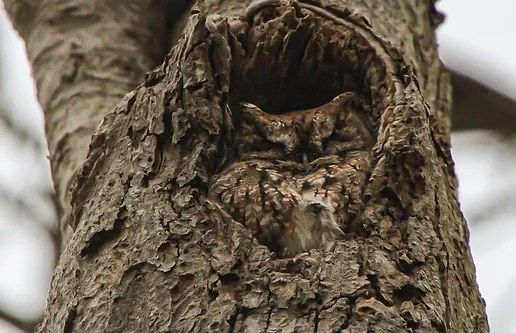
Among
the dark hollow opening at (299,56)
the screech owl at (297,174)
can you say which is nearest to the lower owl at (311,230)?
the screech owl at (297,174)

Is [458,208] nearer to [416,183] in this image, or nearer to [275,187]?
[416,183]

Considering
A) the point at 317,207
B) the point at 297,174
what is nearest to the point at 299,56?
the point at 297,174

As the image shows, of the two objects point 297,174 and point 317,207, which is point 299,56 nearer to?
point 297,174

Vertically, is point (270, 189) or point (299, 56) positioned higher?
point (299, 56)

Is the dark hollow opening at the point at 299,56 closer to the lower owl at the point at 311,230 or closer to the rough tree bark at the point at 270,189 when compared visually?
the rough tree bark at the point at 270,189

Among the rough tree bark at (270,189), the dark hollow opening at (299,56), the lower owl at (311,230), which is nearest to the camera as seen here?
the rough tree bark at (270,189)

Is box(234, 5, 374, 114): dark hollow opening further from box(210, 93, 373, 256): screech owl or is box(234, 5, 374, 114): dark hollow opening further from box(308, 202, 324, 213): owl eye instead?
box(308, 202, 324, 213): owl eye

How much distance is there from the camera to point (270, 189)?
169 cm

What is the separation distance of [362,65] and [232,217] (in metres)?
0.46

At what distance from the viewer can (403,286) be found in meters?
1.50

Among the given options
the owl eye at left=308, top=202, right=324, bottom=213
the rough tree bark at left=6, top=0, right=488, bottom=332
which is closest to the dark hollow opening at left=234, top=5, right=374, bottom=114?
the rough tree bark at left=6, top=0, right=488, bottom=332

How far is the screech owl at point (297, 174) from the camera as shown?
1.63 metres

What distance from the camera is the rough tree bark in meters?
1.47

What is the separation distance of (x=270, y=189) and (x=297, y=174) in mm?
136
